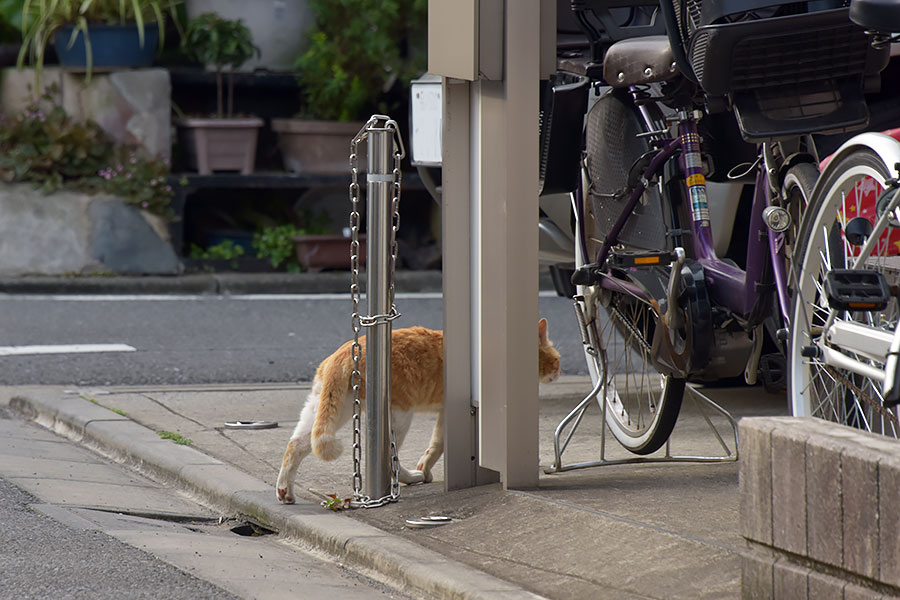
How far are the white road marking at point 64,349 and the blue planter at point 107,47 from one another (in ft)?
14.2

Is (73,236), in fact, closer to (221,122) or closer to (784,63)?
(221,122)

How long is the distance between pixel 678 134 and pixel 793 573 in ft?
5.51

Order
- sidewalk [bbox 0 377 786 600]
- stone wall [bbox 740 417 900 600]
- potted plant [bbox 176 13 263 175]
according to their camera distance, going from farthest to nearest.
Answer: potted plant [bbox 176 13 263 175]
sidewalk [bbox 0 377 786 600]
stone wall [bbox 740 417 900 600]

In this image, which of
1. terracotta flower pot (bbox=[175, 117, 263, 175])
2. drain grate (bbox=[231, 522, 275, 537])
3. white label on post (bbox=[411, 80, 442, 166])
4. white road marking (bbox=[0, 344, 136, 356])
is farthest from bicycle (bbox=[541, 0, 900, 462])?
terracotta flower pot (bbox=[175, 117, 263, 175])

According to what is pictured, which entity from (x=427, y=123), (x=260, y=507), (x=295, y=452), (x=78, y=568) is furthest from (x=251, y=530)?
(x=427, y=123)

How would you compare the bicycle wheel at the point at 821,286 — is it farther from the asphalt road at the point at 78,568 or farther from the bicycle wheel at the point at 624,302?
the asphalt road at the point at 78,568

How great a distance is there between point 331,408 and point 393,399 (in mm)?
227

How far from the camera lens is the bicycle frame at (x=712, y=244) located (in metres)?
3.51

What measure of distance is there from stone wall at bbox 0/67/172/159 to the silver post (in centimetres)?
760

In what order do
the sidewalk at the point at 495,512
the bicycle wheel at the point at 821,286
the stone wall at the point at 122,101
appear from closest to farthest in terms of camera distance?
the bicycle wheel at the point at 821,286
the sidewalk at the point at 495,512
the stone wall at the point at 122,101

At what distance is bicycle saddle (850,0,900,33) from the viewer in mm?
2654

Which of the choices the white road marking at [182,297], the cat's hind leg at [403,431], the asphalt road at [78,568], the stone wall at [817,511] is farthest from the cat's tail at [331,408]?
the white road marking at [182,297]

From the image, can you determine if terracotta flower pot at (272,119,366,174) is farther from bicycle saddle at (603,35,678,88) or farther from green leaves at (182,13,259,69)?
bicycle saddle at (603,35,678,88)

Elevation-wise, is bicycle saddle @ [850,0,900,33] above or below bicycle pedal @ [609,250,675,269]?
above
